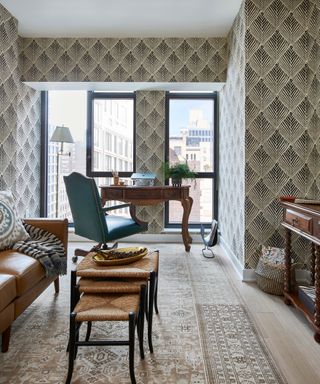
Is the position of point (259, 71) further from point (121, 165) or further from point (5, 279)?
point (5, 279)

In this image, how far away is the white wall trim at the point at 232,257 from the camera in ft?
10.1

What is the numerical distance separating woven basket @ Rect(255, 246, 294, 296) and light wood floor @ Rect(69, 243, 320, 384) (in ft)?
0.21

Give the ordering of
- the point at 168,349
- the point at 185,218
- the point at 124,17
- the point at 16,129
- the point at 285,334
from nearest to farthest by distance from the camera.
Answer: the point at 168,349 < the point at 285,334 < the point at 124,17 < the point at 16,129 < the point at 185,218

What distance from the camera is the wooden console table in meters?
1.94

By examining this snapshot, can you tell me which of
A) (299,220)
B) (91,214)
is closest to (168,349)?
(299,220)

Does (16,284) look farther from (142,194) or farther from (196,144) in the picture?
(196,144)

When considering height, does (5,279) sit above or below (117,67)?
below

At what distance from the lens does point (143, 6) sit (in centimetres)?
320

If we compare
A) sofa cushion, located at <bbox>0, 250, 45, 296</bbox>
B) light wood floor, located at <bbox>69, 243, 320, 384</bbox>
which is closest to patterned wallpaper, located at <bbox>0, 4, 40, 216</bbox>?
sofa cushion, located at <bbox>0, 250, 45, 296</bbox>

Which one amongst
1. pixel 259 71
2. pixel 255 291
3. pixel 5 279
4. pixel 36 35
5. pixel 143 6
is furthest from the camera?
pixel 36 35

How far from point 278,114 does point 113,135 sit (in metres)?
2.44

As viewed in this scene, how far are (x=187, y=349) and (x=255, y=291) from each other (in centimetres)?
114

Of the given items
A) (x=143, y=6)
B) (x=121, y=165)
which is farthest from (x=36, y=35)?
(x=121, y=165)

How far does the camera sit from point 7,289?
1.72 m
